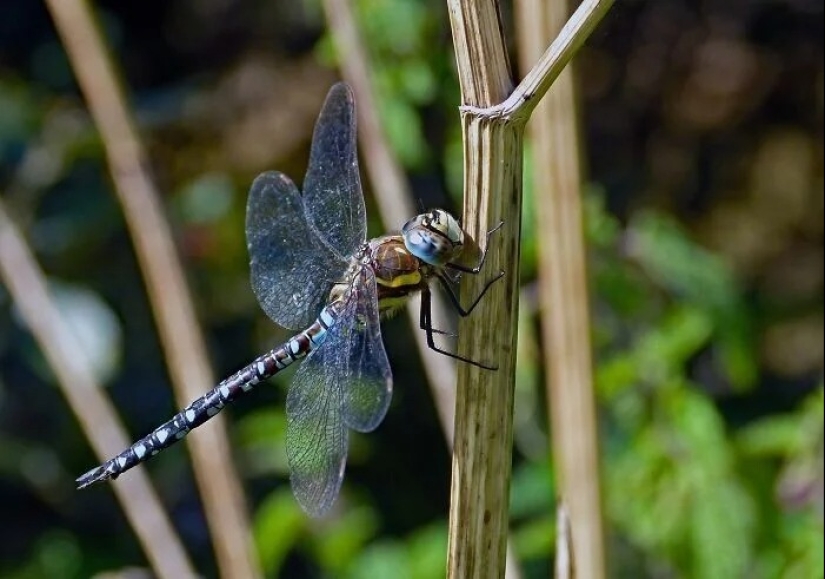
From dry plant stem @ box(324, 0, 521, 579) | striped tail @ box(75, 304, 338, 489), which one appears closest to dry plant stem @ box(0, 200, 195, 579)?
striped tail @ box(75, 304, 338, 489)

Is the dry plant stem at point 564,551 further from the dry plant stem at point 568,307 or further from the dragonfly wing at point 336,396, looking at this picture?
the dragonfly wing at point 336,396

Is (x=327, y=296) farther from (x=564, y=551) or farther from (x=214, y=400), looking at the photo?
(x=564, y=551)

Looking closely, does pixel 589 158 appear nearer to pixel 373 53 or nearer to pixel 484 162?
pixel 373 53

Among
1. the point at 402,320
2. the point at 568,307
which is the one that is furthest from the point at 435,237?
the point at 402,320

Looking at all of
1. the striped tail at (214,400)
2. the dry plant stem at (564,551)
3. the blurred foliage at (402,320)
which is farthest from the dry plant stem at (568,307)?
the blurred foliage at (402,320)

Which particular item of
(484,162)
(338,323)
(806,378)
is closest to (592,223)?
(338,323)
